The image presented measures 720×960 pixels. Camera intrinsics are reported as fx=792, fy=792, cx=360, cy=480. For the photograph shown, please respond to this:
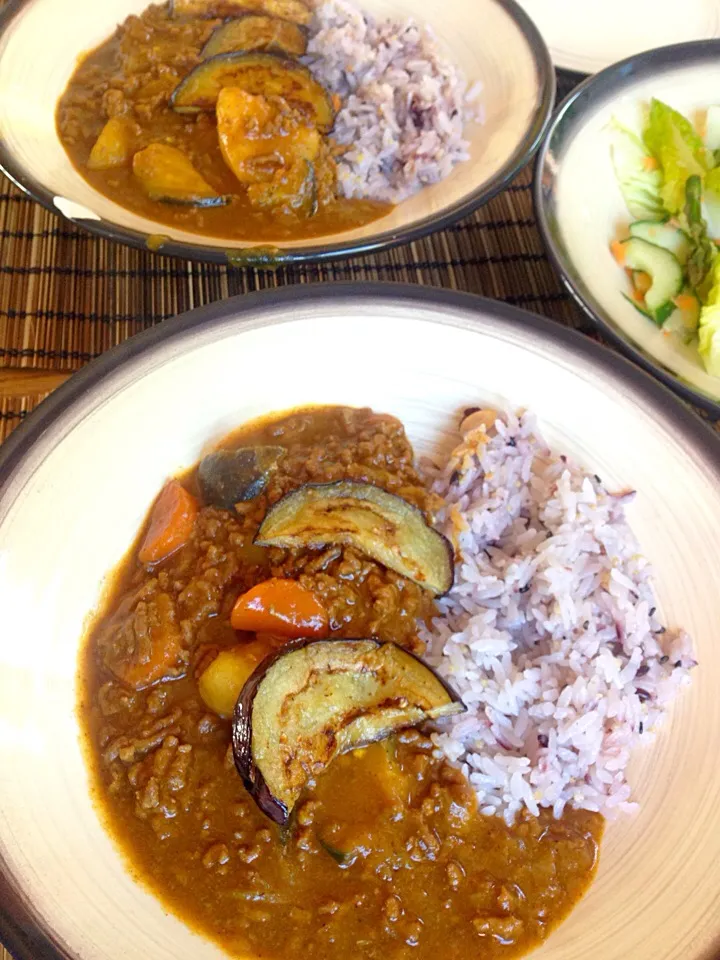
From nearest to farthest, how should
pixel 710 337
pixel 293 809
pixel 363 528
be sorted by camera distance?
pixel 293 809, pixel 363 528, pixel 710 337

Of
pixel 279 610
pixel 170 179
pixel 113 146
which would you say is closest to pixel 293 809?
pixel 279 610

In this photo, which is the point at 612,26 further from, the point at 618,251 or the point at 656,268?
the point at 656,268

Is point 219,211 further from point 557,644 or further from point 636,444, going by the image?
point 557,644

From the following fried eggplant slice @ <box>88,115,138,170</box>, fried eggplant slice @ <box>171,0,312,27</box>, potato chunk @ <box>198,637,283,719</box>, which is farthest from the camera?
fried eggplant slice @ <box>171,0,312,27</box>

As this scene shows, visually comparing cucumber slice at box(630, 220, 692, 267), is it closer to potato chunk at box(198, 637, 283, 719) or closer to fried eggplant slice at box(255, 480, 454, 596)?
fried eggplant slice at box(255, 480, 454, 596)

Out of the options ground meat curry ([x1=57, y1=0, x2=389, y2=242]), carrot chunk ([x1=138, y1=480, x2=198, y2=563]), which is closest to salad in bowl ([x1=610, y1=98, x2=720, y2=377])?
ground meat curry ([x1=57, y1=0, x2=389, y2=242])

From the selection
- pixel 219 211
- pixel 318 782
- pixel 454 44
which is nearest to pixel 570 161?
pixel 454 44

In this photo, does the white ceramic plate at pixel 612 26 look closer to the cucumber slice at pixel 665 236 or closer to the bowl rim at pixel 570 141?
the bowl rim at pixel 570 141
